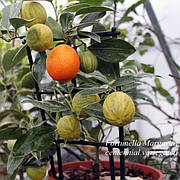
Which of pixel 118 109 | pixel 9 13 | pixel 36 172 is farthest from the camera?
pixel 36 172

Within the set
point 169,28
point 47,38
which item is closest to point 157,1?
point 169,28

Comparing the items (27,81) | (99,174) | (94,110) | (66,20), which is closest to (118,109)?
(94,110)

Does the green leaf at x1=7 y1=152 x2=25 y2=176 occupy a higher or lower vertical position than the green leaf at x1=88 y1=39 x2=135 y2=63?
lower

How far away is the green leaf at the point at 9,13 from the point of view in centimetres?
45

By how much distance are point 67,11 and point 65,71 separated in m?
0.12

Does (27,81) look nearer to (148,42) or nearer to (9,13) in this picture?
(9,13)

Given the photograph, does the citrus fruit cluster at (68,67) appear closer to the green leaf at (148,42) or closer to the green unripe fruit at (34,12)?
the green unripe fruit at (34,12)

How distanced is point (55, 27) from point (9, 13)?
9 centimetres

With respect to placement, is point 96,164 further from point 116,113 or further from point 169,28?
point 169,28

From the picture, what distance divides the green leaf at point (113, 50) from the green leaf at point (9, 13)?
0.44 feet

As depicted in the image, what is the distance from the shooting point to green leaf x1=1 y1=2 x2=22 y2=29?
0.45 metres

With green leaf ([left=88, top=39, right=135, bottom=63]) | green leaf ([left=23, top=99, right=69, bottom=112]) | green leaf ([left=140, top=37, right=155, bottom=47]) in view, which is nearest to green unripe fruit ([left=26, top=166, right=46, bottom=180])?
green leaf ([left=23, top=99, right=69, bottom=112])

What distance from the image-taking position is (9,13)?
0.48 m

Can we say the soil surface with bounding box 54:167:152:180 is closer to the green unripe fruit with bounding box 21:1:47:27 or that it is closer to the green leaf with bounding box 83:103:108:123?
the green leaf with bounding box 83:103:108:123
